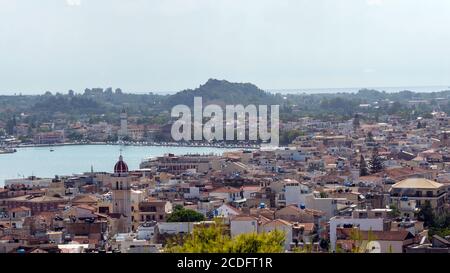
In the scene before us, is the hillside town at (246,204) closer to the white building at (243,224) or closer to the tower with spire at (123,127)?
the white building at (243,224)

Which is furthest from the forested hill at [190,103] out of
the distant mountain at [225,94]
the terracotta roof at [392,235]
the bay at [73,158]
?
the terracotta roof at [392,235]

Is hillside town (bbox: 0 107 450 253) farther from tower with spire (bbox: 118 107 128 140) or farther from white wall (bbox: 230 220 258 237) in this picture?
tower with spire (bbox: 118 107 128 140)

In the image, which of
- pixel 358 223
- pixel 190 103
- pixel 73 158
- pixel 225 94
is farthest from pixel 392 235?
pixel 225 94

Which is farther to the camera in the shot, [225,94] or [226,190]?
[225,94]

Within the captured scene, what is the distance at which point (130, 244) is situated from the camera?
684cm

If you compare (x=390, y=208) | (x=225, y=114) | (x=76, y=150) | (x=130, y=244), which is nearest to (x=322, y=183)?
(x=390, y=208)

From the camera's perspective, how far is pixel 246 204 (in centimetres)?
1080

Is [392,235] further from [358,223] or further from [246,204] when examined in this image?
[246,204]

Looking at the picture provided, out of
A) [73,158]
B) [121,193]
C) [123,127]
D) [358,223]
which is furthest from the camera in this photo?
[123,127]

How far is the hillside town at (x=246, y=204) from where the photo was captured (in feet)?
23.3

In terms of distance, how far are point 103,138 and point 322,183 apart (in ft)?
70.0

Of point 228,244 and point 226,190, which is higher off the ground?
point 228,244

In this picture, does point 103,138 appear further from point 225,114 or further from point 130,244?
point 130,244
